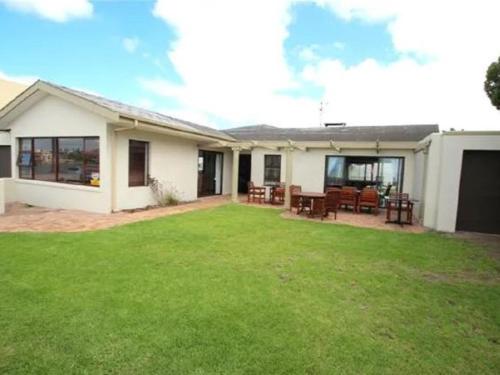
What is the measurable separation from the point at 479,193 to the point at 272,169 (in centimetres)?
839

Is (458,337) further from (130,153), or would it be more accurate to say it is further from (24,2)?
Result: (24,2)

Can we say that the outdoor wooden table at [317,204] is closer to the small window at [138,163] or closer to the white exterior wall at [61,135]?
the small window at [138,163]

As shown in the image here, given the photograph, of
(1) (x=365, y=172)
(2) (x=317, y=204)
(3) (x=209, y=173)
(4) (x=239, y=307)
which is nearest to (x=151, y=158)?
(3) (x=209, y=173)

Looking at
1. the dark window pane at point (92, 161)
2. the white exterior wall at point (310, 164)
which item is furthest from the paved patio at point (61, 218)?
the white exterior wall at point (310, 164)

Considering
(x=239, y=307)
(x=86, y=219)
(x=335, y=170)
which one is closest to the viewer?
(x=239, y=307)

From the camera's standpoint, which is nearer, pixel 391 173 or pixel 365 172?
pixel 391 173

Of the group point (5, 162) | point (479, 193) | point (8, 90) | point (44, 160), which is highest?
point (8, 90)

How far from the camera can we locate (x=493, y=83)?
7.11m

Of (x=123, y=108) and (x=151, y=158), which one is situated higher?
(x=123, y=108)

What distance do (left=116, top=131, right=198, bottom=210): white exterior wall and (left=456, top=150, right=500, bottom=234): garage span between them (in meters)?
9.31

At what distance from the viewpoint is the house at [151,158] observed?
846cm

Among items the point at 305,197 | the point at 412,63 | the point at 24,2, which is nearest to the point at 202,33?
the point at 24,2

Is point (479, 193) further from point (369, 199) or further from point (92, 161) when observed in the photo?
point (92, 161)

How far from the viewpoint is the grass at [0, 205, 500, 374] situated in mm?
2580
